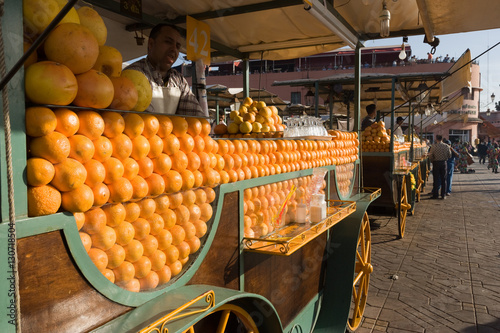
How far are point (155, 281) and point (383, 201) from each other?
20.7 feet

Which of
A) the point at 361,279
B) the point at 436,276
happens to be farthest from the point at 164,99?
the point at 436,276

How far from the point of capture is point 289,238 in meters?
2.12

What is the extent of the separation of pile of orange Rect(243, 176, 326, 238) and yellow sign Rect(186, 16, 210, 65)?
1.72 meters

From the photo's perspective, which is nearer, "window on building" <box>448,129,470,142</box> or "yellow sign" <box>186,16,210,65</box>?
"yellow sign" <box>186,16,210,65</box>

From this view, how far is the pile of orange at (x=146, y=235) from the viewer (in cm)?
121

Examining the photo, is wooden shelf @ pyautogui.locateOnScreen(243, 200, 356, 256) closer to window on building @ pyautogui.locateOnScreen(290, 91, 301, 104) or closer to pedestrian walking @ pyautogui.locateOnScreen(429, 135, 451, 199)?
pedestrian walking @ pyautogui.locateOnScreen(429, 135, 451, 199)

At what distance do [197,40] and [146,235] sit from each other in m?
2.71

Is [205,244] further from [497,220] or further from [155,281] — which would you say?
[497,220]

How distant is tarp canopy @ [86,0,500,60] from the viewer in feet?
10.6

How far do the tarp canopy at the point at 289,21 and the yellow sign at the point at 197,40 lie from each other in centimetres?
7

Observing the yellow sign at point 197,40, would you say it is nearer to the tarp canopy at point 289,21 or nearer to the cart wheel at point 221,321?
the tarp canopy at point 289,21

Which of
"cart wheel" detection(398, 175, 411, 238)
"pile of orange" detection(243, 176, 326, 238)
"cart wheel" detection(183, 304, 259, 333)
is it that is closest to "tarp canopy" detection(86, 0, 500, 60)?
"pile of orange" detection(243, 176, 326, 238)

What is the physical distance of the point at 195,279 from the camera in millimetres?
1622

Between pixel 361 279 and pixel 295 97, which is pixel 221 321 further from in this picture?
pixel 295 97
